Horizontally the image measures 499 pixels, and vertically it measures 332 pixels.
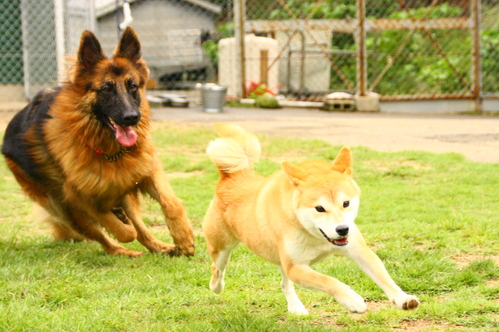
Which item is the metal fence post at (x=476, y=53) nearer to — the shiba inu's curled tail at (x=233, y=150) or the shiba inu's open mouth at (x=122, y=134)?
the shiba inu's open mouth at (x=122, y=134)

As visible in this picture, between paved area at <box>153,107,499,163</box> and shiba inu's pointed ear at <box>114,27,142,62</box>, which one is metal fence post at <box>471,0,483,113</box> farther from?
shiba inu's pointed ear at <box>114,27,142,62</box>

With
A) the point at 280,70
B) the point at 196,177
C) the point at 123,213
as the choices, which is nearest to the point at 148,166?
the point at 123,213

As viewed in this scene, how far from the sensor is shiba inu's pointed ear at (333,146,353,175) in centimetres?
341

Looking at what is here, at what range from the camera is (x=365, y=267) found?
128 inches

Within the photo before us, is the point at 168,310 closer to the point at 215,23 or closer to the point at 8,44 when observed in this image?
the point at 8,44

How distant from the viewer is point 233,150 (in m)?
3.94

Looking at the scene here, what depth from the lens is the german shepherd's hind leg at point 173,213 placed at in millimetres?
5074

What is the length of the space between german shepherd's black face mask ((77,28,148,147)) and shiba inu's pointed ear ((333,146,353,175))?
177 cm

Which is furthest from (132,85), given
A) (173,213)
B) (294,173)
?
(294,173)

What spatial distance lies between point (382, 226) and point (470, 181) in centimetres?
210

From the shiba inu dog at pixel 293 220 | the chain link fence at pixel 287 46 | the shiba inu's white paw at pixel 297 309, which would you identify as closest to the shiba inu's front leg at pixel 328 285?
the shiba inu dog at pixel 293 220

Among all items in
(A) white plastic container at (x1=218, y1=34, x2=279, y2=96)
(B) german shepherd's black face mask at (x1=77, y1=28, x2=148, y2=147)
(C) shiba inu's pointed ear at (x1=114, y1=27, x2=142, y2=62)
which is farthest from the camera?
(A) white plastic container at (x1=218, y1=34, x2=279, y2=96)

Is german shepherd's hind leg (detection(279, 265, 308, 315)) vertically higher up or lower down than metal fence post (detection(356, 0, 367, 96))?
lower down

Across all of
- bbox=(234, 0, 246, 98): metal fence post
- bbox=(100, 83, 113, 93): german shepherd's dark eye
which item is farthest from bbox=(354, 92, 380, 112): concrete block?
bbox=(100, 83, 113, 93): german shepherd's dark eye
